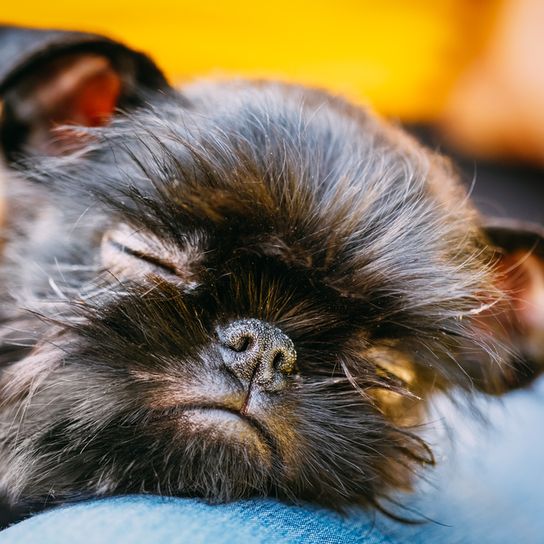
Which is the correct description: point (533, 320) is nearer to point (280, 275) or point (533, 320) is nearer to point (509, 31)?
point (280, 275)

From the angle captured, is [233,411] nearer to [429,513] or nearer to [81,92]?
[429,513]

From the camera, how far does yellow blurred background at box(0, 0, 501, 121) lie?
10.7ft

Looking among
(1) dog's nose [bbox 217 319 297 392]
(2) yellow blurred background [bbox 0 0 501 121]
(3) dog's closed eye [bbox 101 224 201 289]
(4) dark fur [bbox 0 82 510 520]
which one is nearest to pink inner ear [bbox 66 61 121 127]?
(4) dark fur [bbox 0 82 510 520]

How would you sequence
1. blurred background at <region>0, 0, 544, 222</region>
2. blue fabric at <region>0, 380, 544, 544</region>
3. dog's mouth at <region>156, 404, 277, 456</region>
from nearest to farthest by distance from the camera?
blue fabric at <region>0, 380, 544, 544</region> < dog's mouth at <region>156, 404, 277, 456</region> < blurred background at <region>0, 0, 544, 222</region>

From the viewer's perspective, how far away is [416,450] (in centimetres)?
114

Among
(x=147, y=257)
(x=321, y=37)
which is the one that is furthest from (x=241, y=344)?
(x=321, y=37)

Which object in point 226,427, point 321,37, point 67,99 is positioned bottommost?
point 321,37

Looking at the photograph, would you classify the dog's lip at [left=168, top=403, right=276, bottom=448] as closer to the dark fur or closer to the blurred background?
the dark fur

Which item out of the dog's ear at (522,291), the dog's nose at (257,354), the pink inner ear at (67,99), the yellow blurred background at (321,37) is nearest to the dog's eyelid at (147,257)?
the dog's nose at (257,354)

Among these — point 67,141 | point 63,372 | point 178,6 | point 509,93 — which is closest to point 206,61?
point 178,6

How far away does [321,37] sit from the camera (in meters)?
3.60

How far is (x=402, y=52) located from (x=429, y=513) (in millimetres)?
3088

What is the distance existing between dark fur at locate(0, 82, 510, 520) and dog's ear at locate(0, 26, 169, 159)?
140mm

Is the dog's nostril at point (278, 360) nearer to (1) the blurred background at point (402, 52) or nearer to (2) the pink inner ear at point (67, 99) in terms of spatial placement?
(2) the pink inner ear at point (67, 99)
